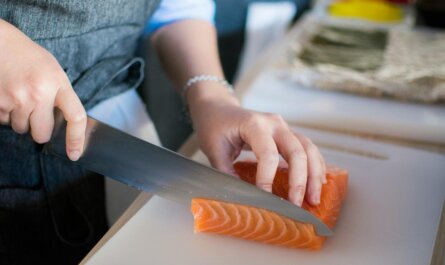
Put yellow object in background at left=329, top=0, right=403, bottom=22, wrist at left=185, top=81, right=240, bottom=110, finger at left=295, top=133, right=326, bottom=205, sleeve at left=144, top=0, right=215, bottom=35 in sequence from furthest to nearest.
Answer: yellow object in background at left=329, top=0, right=403, bottom=22
sleeve at left=144, top=0, right=215, bottom=35
wrist at left=185, top=81, right=240, bottom=110
finger at left=295, top=133, right=326, bottom=205

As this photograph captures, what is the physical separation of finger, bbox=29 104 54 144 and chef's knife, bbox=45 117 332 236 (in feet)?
0.10

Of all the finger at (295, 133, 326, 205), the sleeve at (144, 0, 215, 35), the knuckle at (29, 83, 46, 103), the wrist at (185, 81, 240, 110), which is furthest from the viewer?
the sleeve at (144, 0, 215, 35)

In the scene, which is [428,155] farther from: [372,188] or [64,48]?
[64,48]

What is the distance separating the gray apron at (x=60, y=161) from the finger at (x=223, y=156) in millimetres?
205

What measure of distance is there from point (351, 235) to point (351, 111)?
362 millimetres

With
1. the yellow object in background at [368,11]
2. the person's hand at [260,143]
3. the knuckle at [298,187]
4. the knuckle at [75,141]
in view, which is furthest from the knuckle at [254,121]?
the yellow object in background at [368,11]

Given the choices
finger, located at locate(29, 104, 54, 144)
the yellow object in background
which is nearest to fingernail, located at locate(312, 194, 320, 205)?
finger, located at locate(29, 104, 54, 144)

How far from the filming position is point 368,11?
1.66 metres

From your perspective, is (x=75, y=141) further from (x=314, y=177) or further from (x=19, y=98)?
(x=314, y=177)

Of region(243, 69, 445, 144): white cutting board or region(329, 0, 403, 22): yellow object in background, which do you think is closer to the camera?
region(243, 69, 445, 144): white cutting board

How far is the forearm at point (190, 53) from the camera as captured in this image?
0.87 metres

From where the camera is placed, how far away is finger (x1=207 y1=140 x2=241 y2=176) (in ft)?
2.48

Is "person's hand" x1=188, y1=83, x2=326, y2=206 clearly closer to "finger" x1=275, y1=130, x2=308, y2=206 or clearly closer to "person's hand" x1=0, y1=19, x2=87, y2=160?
"finger" x1=275, y1=130, x2=308, y2=206

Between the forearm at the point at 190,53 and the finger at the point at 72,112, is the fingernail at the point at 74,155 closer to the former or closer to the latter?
the finger at the point at 72,112
